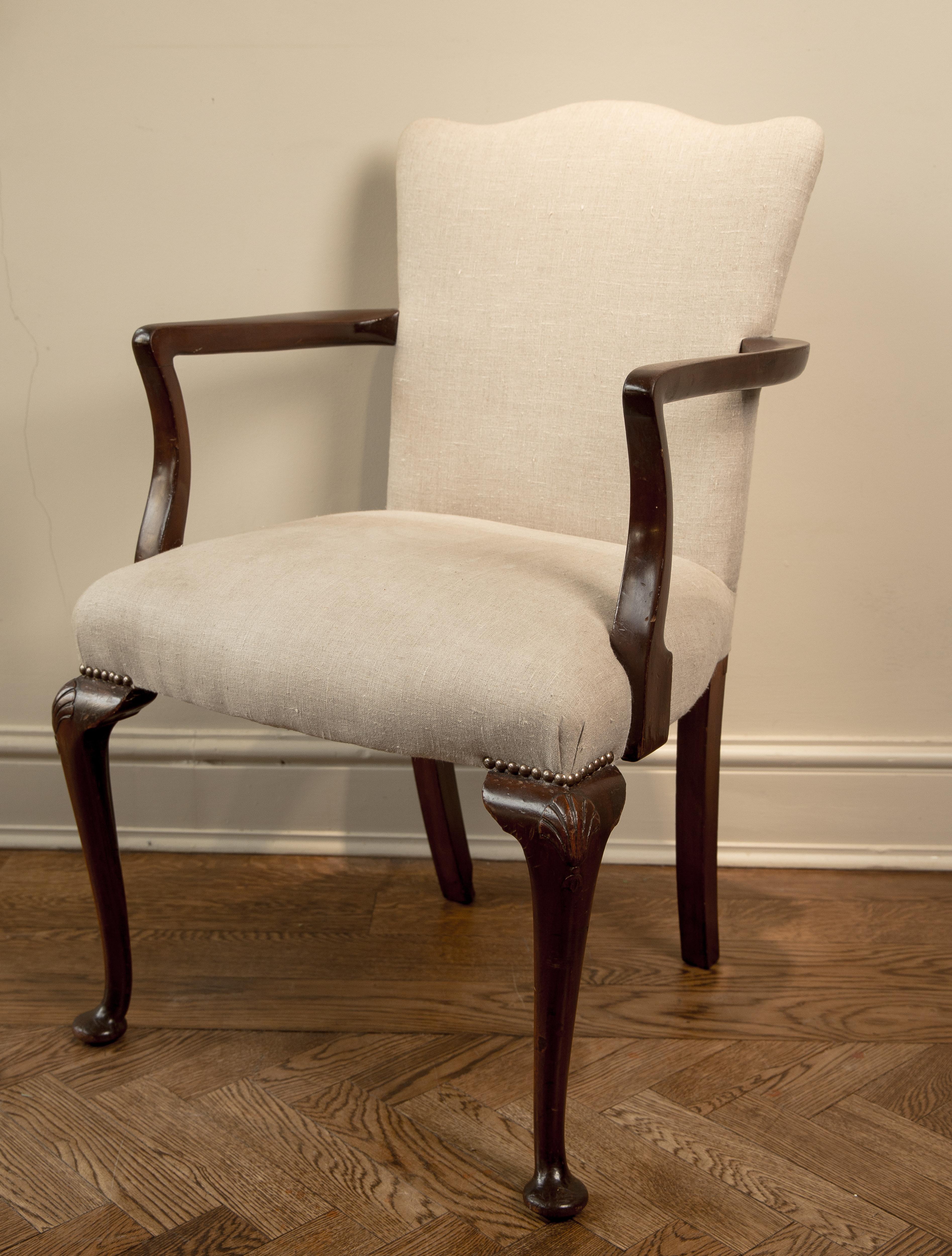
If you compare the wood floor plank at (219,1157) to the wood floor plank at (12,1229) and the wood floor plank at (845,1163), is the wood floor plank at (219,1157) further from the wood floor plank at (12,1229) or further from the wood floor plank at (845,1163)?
the wood floor plank at (845,1163)

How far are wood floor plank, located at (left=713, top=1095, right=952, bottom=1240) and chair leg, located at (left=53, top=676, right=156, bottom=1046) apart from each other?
0.64 meters

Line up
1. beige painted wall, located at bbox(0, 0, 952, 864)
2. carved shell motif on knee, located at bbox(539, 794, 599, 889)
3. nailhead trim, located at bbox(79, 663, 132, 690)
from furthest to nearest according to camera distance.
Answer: beige painted wall, located at bbox(0, 0, 952, 864) → nailhead trim, located at bbox(79, 663, 132, 690) → carved shell motif on knee, located at bbox(539, 794, 599, 889)

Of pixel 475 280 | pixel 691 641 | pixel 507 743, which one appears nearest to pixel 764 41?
pixel 475 280

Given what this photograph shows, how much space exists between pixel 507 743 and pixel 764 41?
1062 millimetres

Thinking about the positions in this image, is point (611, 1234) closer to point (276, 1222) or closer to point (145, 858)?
point (276, 1222)

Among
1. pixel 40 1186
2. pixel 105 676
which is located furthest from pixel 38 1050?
pixel 105 676

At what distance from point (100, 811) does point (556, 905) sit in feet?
1.67

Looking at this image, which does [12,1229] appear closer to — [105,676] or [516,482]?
[105,676]

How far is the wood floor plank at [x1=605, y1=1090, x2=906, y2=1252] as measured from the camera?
940 mm

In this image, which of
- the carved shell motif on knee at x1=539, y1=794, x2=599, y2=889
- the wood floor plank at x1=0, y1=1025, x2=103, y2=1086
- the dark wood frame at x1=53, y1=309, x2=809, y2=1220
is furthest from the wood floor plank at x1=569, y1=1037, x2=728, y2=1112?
the wood floor plank at x1=0, y1=1025, x2=103, y2=1086

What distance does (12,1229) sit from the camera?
926 millimetres

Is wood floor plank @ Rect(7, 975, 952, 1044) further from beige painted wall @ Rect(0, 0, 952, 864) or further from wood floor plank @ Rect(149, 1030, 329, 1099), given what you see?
beige painted wall @ Rect(0, 0, 952, 864)

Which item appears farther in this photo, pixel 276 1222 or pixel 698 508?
pixel 698 508

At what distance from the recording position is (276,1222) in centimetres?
94
